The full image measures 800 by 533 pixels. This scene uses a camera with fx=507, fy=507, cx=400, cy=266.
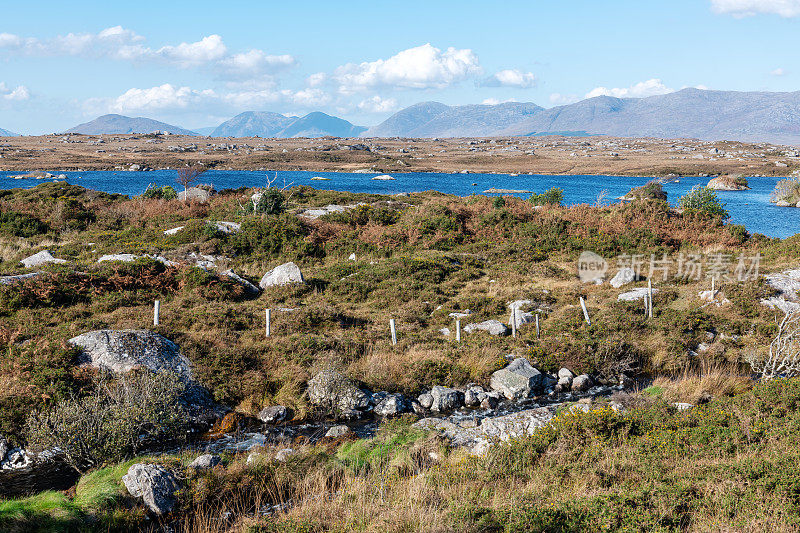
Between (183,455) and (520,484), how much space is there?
6747mm

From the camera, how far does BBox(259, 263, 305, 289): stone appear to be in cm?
2170

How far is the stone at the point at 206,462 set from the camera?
32.1 feet

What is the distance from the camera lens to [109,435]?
419 inches

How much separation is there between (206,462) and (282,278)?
40.7ft

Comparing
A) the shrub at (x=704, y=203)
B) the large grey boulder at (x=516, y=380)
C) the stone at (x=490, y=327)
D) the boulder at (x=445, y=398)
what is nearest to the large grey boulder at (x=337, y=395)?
the boulder at (x=445, y=398)

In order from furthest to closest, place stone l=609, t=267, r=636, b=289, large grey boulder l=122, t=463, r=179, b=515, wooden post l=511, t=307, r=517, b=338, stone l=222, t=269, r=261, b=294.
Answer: stone l=609, t=267, r=636, b=289, stone l=222, t=269, r=261, b=294, wooden post l=511, t=307, r=517, b=338, large grey boulder l=122, t=463, r=179, b=515

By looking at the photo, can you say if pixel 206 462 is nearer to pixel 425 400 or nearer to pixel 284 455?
pixel 284 455

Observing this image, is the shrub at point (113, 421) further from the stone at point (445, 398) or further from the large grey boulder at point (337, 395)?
the stone at point (445, 398)

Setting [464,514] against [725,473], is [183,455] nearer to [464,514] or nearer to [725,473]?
[464,514]

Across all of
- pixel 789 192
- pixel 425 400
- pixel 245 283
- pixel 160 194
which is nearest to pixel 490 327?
pixel 425 400

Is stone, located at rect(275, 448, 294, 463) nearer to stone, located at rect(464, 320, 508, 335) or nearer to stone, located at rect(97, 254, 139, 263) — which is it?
stone, located at rect(464, 320, 508, 335)

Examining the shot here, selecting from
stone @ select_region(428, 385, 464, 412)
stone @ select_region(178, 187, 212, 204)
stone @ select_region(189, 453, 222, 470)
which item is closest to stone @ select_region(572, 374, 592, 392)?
stone @ select_region(428, 385, 464, 412)

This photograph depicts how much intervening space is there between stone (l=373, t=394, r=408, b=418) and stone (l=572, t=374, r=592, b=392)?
5.29m

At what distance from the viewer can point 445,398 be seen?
1384cm
